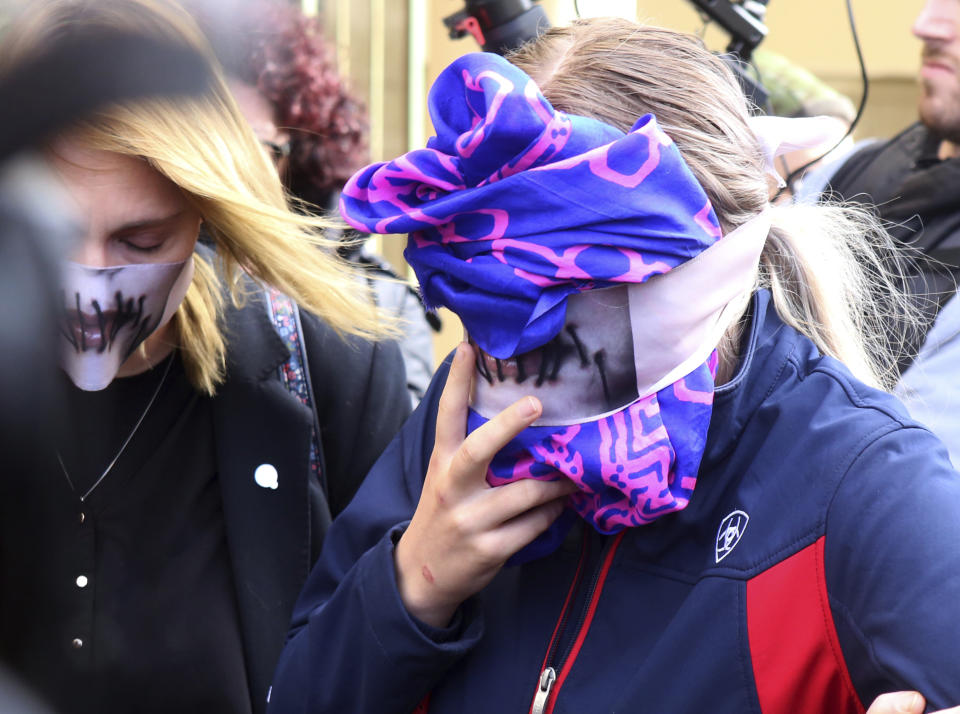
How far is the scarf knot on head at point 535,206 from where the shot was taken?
1.18 m

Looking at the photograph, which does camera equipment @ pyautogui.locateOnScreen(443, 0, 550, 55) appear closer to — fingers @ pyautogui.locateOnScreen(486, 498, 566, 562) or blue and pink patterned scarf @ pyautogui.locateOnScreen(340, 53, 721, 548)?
blue and pink patterned scarf @ pyautogui.locateOnScreen(340, 53, 721, 548)

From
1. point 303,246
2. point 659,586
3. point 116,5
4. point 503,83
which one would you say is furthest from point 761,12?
point 116,5

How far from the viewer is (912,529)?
106 centimetres

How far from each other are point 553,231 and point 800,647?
1.75ft

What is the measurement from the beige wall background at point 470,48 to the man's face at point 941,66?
2.71 ft

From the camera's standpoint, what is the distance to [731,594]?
1.18 m

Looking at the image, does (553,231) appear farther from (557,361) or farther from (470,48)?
(470,48)

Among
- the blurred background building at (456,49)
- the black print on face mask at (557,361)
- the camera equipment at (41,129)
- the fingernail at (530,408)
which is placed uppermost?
the camera equipment at (41,129)

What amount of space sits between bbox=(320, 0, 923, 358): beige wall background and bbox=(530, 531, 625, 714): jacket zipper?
73.8 inches

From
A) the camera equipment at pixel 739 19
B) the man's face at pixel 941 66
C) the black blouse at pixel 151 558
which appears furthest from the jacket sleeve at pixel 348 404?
the man's face at pixel 941 66

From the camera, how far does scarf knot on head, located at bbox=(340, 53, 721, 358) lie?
1180mm

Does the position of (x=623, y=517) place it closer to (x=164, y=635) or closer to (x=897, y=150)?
(x=164, y=635)

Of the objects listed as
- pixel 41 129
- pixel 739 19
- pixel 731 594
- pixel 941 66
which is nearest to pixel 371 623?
pixel 731 594

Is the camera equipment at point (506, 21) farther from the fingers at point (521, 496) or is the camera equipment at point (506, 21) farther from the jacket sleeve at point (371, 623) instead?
the fingers at point (521, 496)
